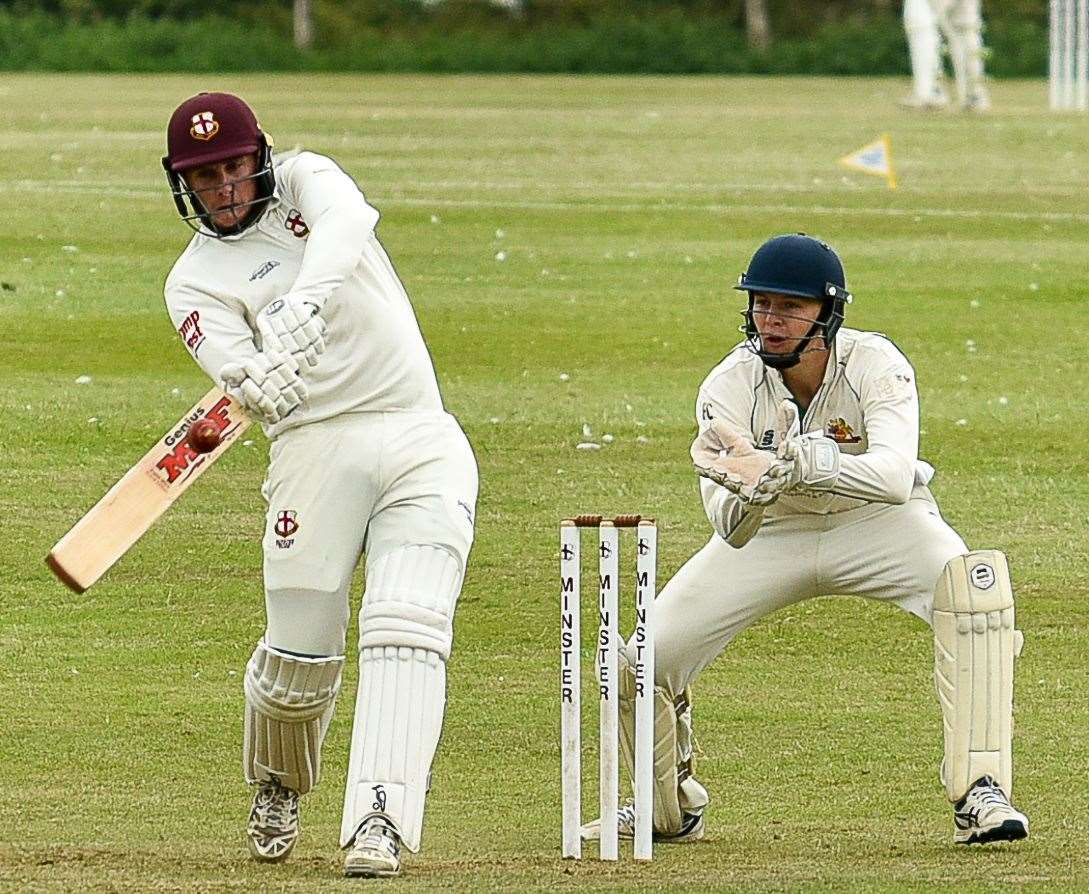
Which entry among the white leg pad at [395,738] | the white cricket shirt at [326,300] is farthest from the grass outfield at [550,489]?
the white cricket shirt at [326,300]

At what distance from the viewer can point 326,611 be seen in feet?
19.3

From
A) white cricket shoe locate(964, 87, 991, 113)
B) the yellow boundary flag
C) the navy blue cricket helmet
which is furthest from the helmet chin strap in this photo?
white cricket shoe locate(964, 87, 991, 113)

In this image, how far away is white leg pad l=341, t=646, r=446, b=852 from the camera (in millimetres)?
5547

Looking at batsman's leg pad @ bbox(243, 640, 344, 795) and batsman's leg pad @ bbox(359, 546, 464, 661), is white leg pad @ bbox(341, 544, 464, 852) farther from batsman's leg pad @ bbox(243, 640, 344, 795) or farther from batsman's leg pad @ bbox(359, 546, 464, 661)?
batsman's leg pad @ bbox(243, 640, 344, 795)

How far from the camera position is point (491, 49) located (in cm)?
4859

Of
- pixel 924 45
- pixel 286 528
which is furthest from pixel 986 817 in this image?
pixel 924 45

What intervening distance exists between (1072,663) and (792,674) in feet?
2.93

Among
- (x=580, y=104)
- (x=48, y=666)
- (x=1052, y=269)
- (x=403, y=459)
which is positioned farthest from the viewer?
(x=580, y=104)

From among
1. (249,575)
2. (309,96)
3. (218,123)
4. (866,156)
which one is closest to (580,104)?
(309,96)

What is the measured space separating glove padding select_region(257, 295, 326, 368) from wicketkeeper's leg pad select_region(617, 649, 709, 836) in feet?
3.70

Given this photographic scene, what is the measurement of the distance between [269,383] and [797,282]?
1301 millimetres

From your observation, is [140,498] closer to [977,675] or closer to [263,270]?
[263,270]

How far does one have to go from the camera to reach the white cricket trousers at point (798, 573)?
614 cm

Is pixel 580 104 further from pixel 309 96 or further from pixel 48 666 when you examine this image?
pixel 48 666
